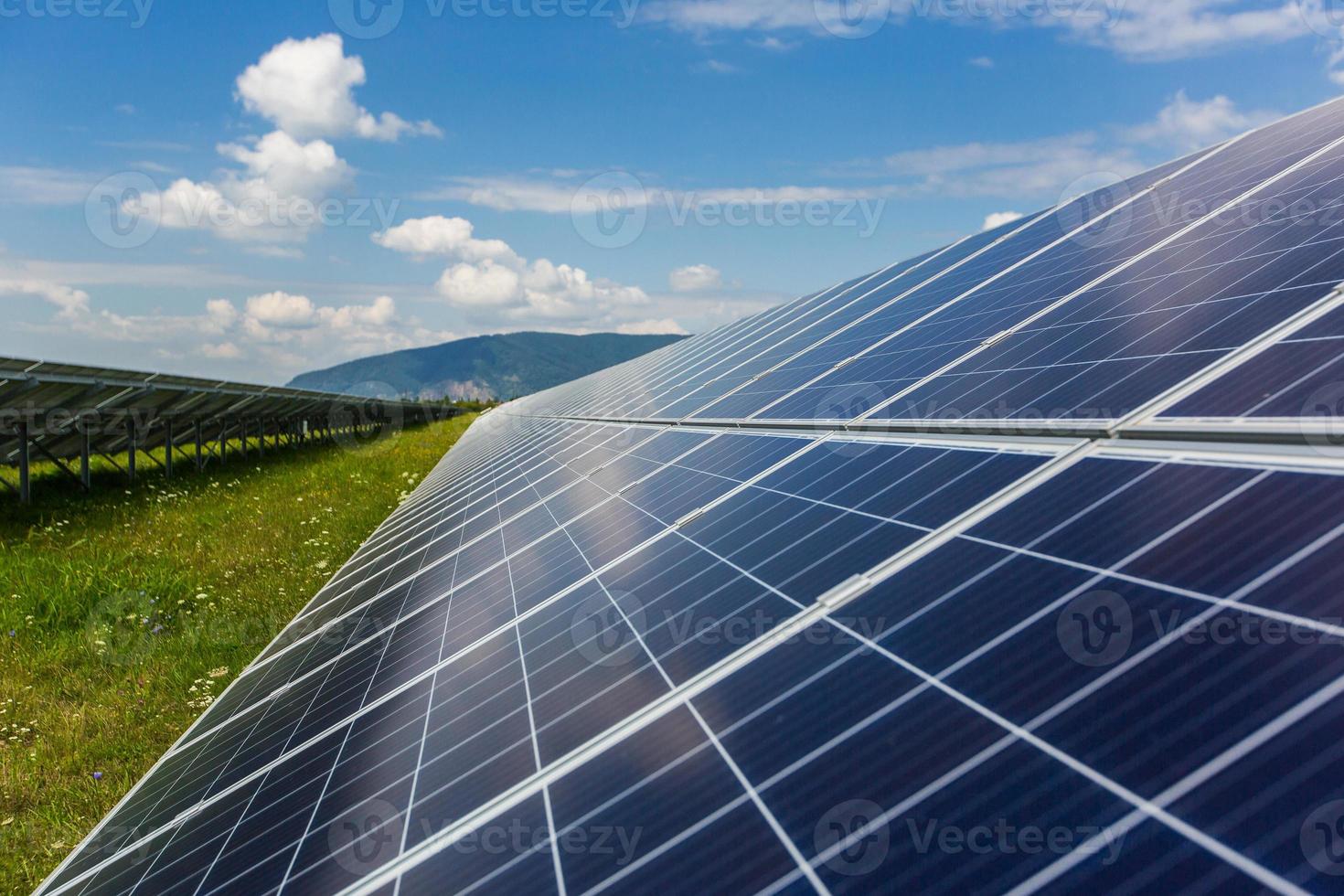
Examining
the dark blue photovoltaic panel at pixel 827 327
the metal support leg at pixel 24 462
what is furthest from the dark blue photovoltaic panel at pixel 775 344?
the metal support leg at pixel 24 462

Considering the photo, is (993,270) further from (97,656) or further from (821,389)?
(97,656)

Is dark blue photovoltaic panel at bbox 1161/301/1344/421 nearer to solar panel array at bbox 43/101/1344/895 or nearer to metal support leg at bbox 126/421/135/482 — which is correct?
solar panel array at bbox 43/101/1344/895

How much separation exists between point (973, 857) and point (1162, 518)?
1.59 m

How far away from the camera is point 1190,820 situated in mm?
1793

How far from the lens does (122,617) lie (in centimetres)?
1387

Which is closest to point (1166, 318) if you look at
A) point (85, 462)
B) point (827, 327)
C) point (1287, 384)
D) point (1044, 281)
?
point (1287, 384)

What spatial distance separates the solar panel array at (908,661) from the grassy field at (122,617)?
2.43 m

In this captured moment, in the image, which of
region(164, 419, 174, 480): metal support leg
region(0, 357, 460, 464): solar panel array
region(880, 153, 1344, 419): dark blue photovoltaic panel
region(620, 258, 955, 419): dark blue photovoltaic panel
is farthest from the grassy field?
region(880, 153, 1344, 419): dark blue photovoltaic panel

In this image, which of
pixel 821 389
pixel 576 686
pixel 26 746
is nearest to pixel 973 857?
pixel 576 686

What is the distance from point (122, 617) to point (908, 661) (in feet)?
46.9

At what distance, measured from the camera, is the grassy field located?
9.01 metres

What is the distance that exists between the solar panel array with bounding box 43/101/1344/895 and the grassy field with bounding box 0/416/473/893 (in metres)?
2.43

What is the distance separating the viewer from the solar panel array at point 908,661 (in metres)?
2.04

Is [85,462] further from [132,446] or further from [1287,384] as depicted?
[1287,384]
